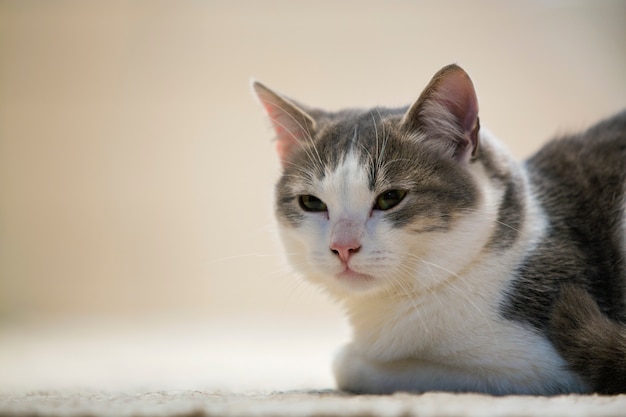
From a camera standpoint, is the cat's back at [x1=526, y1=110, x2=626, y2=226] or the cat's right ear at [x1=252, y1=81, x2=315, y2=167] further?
the cat's right ear at [x1=252, y1=81, x2=315, y2=167]

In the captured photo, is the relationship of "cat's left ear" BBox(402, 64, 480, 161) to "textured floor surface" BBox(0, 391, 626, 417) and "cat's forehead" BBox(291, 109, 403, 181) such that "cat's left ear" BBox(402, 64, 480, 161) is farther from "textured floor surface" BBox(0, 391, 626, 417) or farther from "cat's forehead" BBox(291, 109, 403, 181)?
"textured floor surface" BBox(0, 391, 626, 417)

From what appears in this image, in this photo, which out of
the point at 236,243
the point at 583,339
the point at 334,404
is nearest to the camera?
the point at 334,404

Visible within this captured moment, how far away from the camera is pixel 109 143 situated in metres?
5.04

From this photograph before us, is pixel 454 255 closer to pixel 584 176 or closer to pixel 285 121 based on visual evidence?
pixel 584 176

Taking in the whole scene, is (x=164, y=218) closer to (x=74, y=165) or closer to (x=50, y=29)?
(x=74, y=165)

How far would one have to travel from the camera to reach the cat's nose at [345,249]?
1470 millimetres

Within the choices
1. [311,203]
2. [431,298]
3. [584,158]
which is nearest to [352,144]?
[311,203]

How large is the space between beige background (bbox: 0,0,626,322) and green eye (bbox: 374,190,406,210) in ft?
10.3

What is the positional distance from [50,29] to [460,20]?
3079 mm

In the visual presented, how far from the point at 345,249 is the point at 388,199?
0.18 meters

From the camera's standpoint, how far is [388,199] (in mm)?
1568

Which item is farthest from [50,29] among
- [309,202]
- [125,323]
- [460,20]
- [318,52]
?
[309,202]

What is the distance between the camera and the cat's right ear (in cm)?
184

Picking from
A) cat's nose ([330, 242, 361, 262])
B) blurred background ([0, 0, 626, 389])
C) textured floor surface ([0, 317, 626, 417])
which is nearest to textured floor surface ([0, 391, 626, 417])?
textured floor surface ([0, 317, 626, 417])
